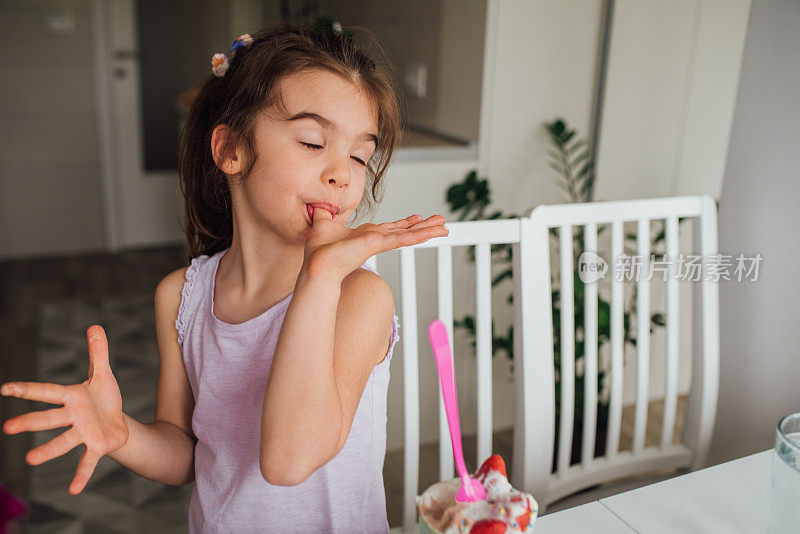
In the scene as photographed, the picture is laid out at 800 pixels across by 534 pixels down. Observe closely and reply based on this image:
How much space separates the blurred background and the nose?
66 centimetres

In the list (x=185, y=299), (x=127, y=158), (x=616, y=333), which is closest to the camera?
(x=185, y=299)

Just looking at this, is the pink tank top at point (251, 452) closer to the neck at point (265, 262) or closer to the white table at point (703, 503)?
the neck at point (265, 262)

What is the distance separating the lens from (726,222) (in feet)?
4.35

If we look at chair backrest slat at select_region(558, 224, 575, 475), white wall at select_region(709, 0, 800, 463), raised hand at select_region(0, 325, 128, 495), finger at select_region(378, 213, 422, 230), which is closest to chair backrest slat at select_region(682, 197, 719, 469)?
white wall at select_region(709, 0, 800, 463)

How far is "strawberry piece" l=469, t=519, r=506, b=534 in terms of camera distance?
50 centimetres

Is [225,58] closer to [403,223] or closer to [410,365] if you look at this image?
[403,223]

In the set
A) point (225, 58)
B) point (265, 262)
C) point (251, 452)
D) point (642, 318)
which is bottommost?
point (251, 452)

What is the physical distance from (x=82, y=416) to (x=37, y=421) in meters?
0.07

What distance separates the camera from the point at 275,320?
2.71 feet

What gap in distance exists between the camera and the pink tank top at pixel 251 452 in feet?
2.74

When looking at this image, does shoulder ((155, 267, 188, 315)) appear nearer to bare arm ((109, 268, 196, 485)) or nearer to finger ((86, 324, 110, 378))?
bare arm ((109, 268, 196, 485))

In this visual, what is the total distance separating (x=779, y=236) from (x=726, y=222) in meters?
0.13

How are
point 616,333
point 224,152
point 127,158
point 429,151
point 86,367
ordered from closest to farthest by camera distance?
point 224,152 → point 616,333 → point 429,151 → point 86,367 → point 127,158

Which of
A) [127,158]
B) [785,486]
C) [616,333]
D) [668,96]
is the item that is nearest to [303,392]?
[785,486]
